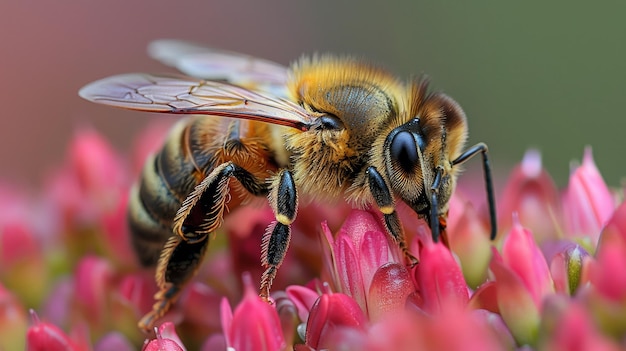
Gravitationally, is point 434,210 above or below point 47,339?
above

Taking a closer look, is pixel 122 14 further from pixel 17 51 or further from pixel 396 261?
pixel 396 261

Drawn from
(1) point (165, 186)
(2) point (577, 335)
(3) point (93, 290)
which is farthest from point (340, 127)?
(2) point (577, 335)

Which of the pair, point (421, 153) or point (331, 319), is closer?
point (331, 319)

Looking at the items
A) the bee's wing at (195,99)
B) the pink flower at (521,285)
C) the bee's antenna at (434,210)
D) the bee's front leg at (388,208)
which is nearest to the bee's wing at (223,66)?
the bee's wing at (195,99)

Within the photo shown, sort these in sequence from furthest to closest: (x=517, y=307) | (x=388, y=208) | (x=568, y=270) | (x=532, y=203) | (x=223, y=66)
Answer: (x=223, y=66), (x=532, y=203), (x=388, y=208), (x=568, y=270), (x=517, y=307)

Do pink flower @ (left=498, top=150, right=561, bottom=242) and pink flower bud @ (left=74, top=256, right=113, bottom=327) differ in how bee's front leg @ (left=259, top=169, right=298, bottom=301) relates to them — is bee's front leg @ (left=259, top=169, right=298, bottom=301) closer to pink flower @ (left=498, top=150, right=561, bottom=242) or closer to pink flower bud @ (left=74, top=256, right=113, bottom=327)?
pink flower bud @ (left=74, top=256, right=113, bottom=327)

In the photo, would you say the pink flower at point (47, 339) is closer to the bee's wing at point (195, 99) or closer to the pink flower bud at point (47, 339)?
the pink flower bud at point (47, 339)

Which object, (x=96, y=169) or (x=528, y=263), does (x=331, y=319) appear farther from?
(x=96, y=169)
